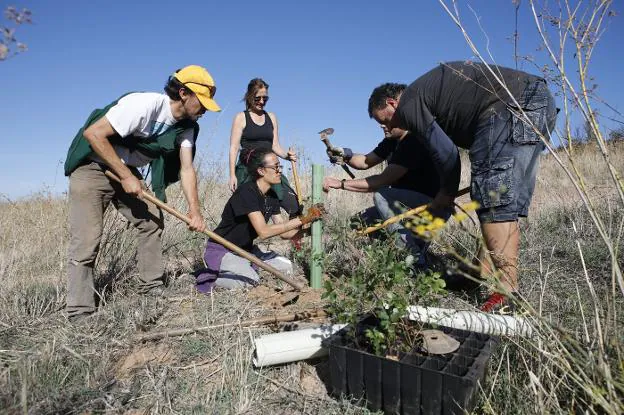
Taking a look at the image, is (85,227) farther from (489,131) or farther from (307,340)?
(489,131)

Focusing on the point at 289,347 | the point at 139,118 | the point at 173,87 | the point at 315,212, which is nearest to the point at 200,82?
the point at 173,87

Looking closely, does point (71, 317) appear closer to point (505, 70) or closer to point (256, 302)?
point (256, 302)

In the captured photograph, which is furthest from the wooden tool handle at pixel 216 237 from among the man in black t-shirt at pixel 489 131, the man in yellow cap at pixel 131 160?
the man in black t-shirt at pixel 489 131

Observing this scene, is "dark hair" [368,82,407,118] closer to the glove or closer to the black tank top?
the glove

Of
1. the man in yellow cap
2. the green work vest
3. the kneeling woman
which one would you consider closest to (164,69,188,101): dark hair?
the man in yellow cap

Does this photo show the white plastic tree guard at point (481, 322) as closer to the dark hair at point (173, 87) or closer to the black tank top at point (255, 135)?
the dark hair at point (173, 87)

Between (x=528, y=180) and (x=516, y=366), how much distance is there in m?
1.33

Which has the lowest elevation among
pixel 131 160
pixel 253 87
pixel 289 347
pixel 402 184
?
pixel 289 347

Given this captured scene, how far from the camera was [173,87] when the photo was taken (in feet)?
10.3

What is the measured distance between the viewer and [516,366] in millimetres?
2023

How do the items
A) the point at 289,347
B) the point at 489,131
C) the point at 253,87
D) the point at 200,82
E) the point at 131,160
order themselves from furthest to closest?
1. the point at 253,87
2. the point at 131,160
3. the point at 200,82
4. the point at 489,131
5. the point at 289,347

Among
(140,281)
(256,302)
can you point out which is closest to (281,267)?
(256,302)

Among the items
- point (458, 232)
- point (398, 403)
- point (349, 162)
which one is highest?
point (349, 162)

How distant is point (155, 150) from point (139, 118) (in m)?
0.39
